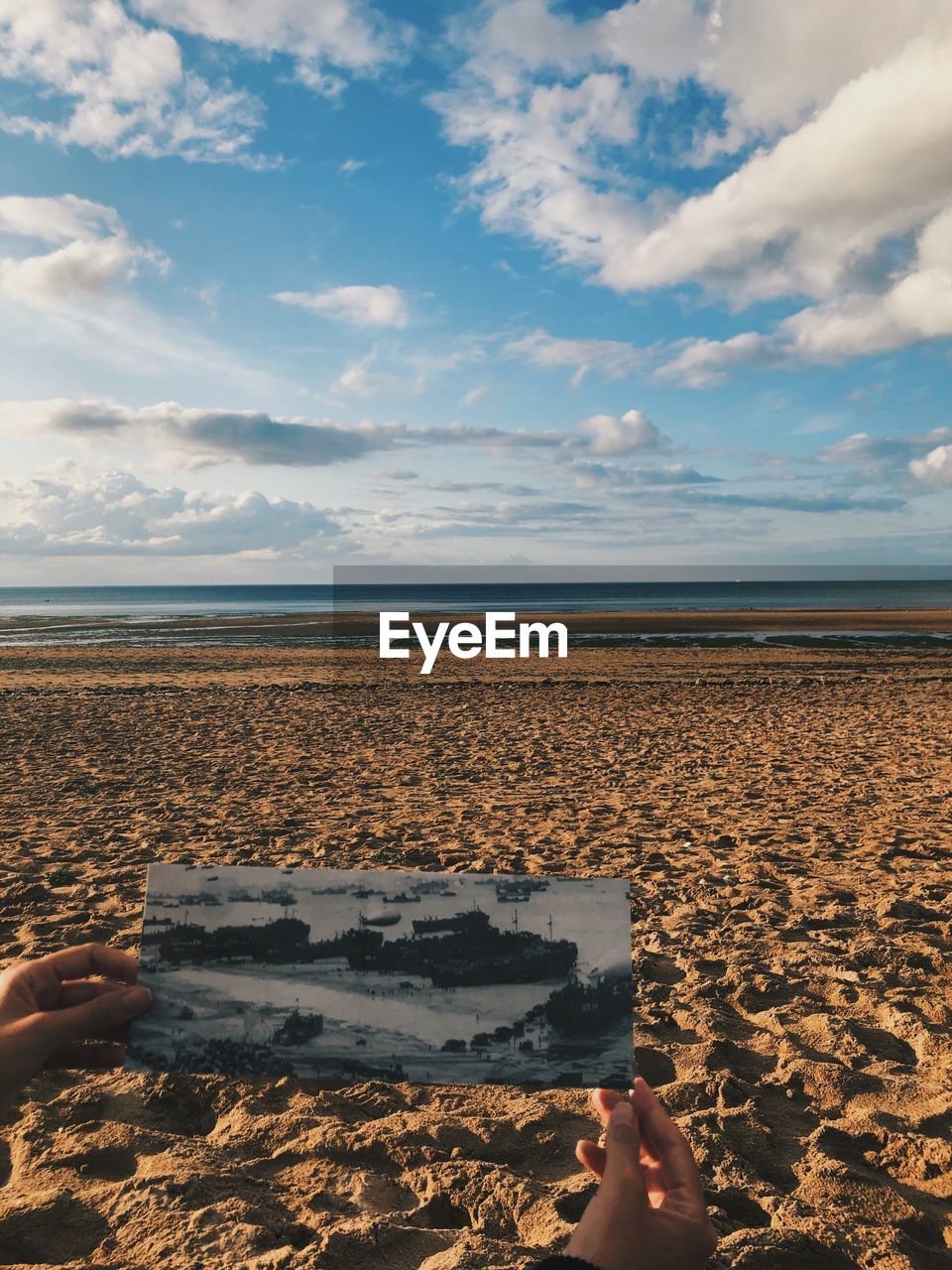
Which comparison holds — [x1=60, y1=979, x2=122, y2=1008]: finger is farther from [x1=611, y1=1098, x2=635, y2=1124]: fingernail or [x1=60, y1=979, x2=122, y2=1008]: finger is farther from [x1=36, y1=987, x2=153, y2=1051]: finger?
[x1=611, y1=1098, x2=635, y2=1124]: fingernail

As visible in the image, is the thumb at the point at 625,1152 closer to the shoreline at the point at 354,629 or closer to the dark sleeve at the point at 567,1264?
the dark sleeve at the point at 567,1264

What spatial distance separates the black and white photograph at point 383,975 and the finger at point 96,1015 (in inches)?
1.7

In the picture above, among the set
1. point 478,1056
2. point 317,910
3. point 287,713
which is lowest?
point 287,713

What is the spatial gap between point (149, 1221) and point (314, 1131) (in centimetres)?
65

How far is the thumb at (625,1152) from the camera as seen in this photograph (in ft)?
4.04

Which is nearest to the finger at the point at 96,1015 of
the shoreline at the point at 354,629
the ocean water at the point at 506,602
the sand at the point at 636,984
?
the sand at the point at 636,984

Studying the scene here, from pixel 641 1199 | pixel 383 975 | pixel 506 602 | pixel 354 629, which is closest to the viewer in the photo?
pixel 641 1199

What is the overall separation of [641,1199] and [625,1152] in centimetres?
7

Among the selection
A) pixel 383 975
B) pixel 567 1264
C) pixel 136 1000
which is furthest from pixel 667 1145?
pixel 136 1000

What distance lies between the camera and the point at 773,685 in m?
17.6

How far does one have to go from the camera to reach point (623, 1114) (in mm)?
1328

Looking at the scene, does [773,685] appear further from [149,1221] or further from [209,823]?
[149,1221]

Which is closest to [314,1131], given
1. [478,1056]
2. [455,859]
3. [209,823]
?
[478,1056]

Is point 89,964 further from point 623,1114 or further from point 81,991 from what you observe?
point 623,1114
